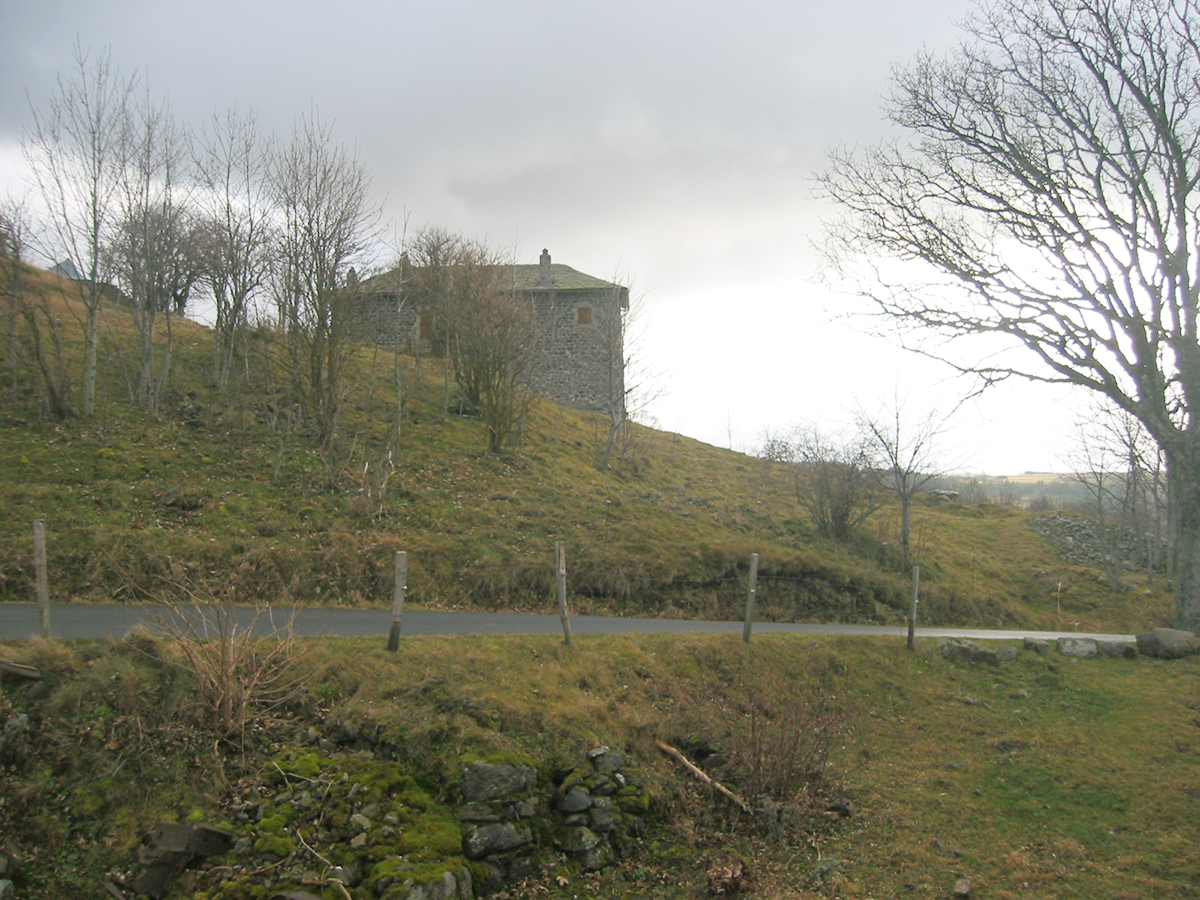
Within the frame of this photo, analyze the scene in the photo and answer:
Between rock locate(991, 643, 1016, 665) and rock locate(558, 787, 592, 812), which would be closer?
rock locate(558, 787, 592, 812)

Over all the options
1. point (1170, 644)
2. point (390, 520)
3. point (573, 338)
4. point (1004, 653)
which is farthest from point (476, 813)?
point (573, 338)

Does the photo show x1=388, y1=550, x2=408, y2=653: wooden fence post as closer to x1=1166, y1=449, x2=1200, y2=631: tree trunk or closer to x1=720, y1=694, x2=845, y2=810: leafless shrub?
x1=720, y1=694, x2=845, y2=810: leafless shrub

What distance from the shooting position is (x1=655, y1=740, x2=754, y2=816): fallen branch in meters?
8.73

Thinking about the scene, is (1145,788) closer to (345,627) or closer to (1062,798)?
(1062,798)

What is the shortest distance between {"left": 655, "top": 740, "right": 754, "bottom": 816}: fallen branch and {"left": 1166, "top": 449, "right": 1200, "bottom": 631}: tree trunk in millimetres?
10568

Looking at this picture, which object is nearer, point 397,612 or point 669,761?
point 669,761

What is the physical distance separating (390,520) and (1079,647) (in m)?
14.1

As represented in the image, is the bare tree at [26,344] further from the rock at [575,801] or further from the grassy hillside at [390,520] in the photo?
the rock at [575,801]

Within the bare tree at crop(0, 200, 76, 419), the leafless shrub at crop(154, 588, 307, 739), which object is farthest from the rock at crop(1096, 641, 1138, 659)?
the bare tree at crop(0, 200, 76, 419)

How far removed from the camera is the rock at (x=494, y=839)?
7.28 metres

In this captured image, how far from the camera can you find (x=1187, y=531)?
14.3m

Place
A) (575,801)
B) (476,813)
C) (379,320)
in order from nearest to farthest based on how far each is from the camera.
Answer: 1. (476,813)
2. (575,801)
3. (379,320)

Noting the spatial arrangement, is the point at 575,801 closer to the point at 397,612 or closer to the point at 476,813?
the point at 476,813

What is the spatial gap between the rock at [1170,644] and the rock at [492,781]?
506 inches
